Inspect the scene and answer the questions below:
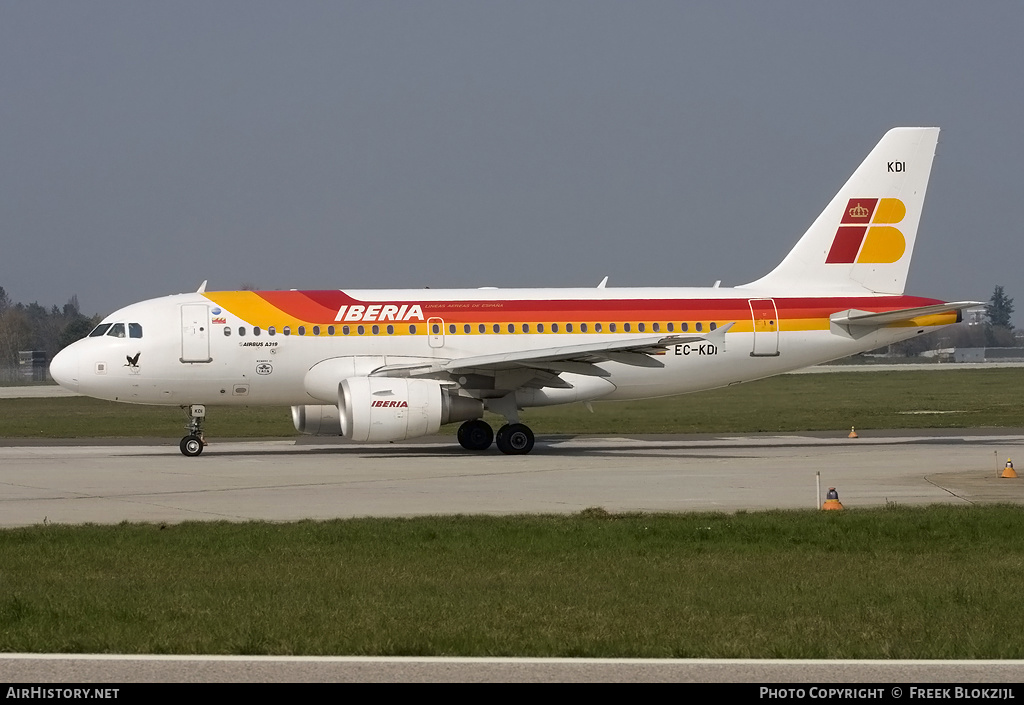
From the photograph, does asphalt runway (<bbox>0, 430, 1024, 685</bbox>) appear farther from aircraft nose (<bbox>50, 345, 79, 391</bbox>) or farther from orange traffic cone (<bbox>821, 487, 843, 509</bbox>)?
aircraft nose (<bbox>50, 345, 79, 391</bbox>)

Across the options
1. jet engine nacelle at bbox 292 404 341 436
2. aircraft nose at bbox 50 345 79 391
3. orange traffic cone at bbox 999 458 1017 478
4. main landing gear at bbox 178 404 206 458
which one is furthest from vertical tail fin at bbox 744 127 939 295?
aircraft nose at bbox 50 345 79 391

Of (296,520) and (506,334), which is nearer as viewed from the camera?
(296,520)

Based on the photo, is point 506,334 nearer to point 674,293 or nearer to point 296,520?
point 674,293

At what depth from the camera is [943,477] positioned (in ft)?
64.8

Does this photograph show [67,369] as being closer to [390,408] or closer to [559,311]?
[390,408]

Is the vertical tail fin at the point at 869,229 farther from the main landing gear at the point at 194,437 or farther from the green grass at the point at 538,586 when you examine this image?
the green grass at the point at 538,586

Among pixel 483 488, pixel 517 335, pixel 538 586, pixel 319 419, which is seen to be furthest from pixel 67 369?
pixel 538 586

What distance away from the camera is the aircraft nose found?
26234mm

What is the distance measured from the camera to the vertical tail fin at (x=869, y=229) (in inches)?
1128

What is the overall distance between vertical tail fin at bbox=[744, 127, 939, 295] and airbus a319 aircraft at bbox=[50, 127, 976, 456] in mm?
32

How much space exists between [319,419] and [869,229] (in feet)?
43.3

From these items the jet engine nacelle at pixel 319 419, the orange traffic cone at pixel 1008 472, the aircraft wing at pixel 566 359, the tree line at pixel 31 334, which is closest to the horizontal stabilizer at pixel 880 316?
the aircraft wing at pixel 566 359
